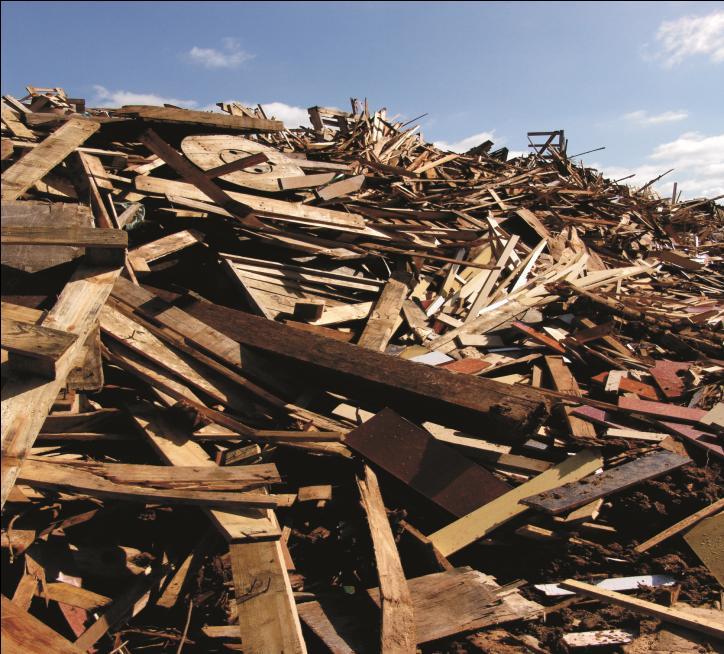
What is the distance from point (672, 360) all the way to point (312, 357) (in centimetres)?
413

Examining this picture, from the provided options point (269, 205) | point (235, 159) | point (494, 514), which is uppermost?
point (235, 159)

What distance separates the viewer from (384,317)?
17.4 feet

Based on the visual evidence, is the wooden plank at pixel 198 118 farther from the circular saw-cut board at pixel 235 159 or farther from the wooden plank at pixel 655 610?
the wooden plank at pixel 655 610

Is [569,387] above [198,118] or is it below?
below

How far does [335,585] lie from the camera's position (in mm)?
3297

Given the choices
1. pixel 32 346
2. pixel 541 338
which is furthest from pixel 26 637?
pixel 541 338

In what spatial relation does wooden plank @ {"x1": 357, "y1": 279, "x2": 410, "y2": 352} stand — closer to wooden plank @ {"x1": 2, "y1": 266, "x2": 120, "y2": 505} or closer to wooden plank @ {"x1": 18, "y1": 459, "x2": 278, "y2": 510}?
wooden plank @ {"x1": 18, "y1": 459, "x2": 278, "y2": 510}

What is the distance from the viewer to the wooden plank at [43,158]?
361 cm

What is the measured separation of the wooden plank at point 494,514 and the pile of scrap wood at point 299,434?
1cm

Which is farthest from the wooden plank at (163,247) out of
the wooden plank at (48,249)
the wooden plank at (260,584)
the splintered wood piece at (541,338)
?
the splintered wood piece at (541,338)

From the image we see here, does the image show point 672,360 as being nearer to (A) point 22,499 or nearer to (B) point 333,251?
(B) point 333,251

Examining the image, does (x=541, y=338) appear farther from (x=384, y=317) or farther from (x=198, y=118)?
(x=198, y=118)

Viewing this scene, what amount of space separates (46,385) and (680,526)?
3863mm

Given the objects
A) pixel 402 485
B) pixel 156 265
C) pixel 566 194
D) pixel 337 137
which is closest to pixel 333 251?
pixel 156 265
